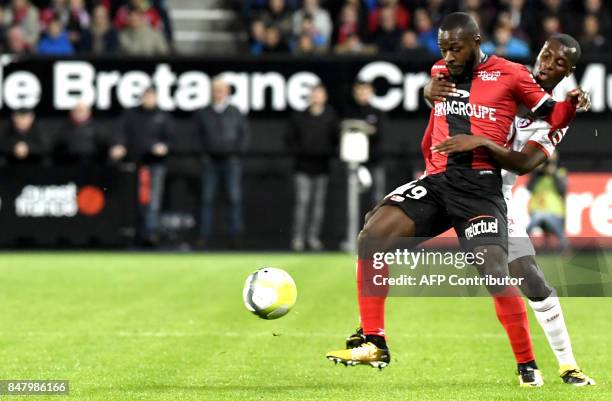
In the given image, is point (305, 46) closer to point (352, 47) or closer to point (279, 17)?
point (352, 47)

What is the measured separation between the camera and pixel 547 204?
1939cm

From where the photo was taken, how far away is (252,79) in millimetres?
21109

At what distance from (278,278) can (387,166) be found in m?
12.1

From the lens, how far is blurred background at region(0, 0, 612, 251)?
20.1 metres

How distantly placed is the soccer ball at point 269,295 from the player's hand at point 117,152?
12061 millimetres

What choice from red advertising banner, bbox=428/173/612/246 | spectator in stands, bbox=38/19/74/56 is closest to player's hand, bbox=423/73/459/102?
red advertising banner, bbox=428/173/612/246

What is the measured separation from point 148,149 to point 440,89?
12.4m

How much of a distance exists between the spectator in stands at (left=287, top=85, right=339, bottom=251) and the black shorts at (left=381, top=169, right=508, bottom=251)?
11.7m

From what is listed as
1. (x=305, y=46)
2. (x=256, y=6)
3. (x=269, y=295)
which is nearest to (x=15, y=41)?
(x=256, y=6)

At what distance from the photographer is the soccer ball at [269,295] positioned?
8.57 metres

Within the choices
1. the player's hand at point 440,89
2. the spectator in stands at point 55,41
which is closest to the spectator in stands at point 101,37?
the spectator in stands at point 55,41

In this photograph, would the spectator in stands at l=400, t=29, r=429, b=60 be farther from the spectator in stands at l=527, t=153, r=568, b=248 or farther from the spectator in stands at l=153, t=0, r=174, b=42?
the spectator in stands at l=153, t=0, r=174, b=42

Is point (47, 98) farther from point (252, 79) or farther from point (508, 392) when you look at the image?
point (508, 392)

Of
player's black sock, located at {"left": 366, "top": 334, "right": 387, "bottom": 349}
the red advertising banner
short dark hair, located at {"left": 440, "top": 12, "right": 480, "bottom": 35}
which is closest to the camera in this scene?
short dark hair, located at {"left": 440, "top": 12, "right": 480, "bottom": 35}
